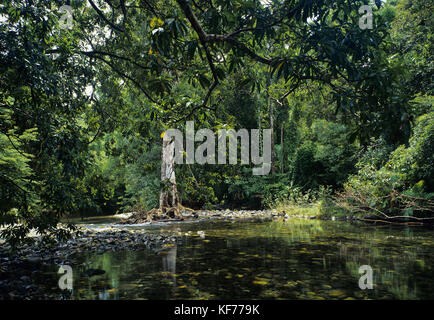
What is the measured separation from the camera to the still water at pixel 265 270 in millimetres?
3531

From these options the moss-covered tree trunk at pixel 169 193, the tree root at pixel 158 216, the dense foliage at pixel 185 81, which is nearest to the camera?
the dense foliage at pixel 185 81

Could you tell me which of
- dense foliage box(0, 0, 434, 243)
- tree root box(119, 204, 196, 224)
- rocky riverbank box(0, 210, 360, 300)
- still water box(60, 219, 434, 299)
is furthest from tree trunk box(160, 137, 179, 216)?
still water box(60, 219, 434, 299)

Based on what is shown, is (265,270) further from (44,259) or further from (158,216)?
(158,216)

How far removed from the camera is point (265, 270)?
4.56 m

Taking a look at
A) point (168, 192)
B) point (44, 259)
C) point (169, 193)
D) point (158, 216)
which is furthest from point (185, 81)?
point (169, 193)

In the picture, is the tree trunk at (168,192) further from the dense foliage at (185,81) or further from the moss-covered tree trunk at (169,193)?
the dense foliage at (185,81)

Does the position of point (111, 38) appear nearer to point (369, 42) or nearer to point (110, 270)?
point (110, 270)

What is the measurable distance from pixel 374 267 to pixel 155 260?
358 cm

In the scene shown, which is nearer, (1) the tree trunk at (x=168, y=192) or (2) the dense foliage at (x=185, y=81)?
(2) the dense foliage at (x=185, y=81)

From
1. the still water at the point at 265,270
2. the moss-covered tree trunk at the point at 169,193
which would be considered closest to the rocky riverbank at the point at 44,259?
the still water at the point at 265,270

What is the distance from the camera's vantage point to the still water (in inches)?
139

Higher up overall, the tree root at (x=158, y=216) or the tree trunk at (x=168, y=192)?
the tree trunk at (x=168, y=192)

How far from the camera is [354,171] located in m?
18.2

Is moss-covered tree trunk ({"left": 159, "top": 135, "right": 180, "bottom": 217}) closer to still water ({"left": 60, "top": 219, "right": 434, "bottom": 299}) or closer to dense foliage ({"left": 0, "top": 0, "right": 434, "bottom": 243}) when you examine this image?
dense foliage ({"left": 0, "top": 0, "right": 434, "bottom": 243})
